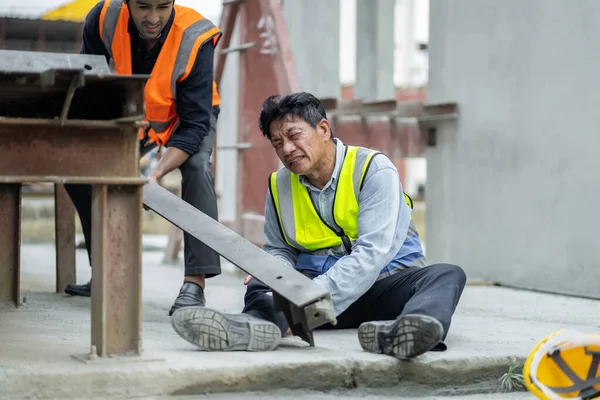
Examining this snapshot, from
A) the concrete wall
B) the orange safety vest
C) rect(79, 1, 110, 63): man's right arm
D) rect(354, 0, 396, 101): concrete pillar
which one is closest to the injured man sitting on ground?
the orange safety vest

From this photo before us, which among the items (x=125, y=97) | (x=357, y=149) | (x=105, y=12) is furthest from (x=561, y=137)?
(x=125, y=97)

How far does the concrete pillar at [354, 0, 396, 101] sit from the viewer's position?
298 inches

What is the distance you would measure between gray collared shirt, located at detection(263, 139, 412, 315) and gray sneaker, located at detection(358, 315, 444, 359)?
27 cm

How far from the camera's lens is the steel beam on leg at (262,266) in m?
3.66

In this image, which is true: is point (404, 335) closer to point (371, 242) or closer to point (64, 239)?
point (371, 242)

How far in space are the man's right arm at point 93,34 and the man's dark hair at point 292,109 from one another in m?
1.14

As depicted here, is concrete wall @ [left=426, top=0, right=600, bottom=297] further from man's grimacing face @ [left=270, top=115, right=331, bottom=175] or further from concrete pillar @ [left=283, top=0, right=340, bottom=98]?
man's grimacing face @ [left=270, top=115, right=331, bottom=175]

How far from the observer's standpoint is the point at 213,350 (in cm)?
376

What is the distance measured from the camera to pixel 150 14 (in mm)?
4637

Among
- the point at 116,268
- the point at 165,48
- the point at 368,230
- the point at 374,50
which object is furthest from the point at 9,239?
the point at 374,50

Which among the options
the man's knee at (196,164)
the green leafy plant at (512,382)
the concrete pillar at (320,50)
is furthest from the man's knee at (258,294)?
the concrete pillar at (320,50)

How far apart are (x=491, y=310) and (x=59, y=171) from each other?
2.86 metres

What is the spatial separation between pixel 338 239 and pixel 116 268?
1.22m

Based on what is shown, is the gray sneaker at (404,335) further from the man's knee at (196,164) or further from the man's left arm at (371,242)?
the man's knee at (196,164)
